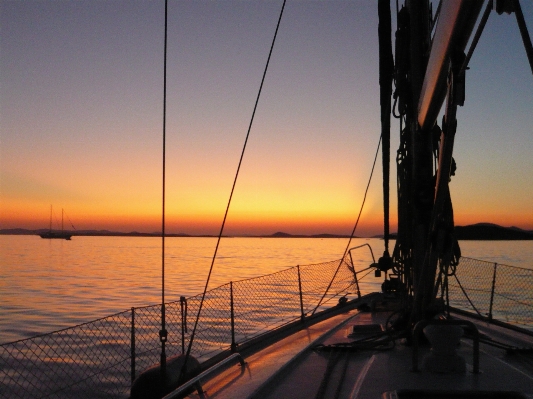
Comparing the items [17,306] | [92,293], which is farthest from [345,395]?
[92,293]

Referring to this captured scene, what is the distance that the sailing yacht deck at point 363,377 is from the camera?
15.3 ft

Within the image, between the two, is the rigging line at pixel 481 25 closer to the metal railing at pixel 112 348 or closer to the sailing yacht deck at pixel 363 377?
the sailing yacht deck at pixel 363 377

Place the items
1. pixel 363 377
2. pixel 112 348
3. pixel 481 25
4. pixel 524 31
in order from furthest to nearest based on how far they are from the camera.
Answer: pixel 112 348 → pixel 363 377 → pixel 481 25 → pixel 524 31

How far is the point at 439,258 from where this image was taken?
17.9 ft

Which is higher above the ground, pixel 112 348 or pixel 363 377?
pixel 363 377

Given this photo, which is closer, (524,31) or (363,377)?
(524,31)

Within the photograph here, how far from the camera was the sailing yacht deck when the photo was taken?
15.3 feet

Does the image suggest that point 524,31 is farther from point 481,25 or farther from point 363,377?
point 363,377

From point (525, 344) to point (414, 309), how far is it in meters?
2.49

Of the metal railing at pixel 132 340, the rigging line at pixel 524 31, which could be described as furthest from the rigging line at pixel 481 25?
the metal railing at pixel 132 340

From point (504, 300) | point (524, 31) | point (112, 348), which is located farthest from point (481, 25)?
point (504, 300)

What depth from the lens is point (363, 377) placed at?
520 cm

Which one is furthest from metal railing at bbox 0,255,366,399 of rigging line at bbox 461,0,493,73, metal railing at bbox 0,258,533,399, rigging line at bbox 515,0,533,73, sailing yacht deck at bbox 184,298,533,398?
rigging line at bbox 515,0,533,73

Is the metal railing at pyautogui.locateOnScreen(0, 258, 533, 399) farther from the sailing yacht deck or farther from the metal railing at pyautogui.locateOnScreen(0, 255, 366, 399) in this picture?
the sailing yacht deck
